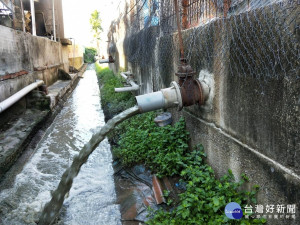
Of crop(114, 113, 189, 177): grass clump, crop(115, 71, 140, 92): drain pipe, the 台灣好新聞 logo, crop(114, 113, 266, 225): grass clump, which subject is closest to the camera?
the 台灣好新聞 logo

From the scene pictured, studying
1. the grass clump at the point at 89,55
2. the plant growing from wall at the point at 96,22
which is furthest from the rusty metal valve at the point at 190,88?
the plant growing from wall at the point at 96,22

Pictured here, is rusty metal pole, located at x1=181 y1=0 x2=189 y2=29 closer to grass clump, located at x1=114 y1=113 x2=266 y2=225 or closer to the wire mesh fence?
the wire mesh fence

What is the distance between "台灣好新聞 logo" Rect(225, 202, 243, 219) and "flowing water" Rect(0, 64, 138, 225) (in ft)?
5.08

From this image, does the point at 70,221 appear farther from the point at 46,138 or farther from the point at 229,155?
the point at 46,138

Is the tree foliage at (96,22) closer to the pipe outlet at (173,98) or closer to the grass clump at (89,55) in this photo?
the grass clump at (89,55)

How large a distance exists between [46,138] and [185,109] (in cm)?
421

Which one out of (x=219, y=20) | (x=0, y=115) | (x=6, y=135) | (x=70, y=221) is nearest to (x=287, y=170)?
(x=219, y=20)

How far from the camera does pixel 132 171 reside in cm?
456

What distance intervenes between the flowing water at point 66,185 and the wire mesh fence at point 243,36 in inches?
49.5

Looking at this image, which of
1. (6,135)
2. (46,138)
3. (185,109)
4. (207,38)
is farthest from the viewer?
(46,138)

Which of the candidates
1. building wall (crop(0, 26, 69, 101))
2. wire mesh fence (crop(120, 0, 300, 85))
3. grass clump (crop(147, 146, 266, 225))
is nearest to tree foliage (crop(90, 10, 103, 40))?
building wall (crop(0, 26, 69, 101))

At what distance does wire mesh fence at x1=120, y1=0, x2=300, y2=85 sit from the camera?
2.02 m

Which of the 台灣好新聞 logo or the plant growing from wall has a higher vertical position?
the plant growing from wall

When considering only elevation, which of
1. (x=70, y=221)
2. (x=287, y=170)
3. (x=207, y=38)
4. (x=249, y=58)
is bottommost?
(x=70, y=221)
